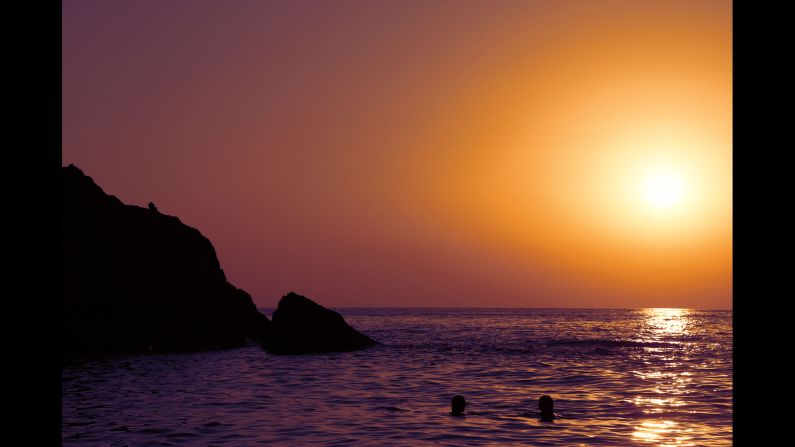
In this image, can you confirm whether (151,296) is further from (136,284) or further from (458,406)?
(458,406)

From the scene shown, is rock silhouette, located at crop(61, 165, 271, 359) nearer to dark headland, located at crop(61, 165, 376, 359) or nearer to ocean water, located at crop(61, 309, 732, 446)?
dark headland, located at crop(61, 165, 376, 359)

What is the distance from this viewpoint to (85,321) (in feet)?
170

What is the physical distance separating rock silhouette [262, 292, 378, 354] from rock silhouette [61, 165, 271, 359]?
23.6 ft

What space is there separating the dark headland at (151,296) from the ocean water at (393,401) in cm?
631

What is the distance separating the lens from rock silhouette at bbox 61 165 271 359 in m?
52.8

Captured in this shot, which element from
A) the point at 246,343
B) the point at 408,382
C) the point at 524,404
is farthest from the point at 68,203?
the point at 524,404

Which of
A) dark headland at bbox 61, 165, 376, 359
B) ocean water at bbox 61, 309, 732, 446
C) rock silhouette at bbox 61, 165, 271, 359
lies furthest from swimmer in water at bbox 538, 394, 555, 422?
rock silhouette at bbox 61, 165, 271, 359

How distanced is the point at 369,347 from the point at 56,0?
173ft

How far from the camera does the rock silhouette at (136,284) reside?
5284 centimetres

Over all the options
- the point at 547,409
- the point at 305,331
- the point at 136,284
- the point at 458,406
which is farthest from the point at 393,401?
the point at 136,284

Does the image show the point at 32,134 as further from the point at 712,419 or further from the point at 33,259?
the point at 712,419

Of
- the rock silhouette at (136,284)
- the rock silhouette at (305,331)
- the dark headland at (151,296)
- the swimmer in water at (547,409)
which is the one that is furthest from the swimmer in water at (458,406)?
the rock silhouette at (136,284)

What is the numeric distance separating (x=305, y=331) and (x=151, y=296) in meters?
14.1

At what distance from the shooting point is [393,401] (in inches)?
958
